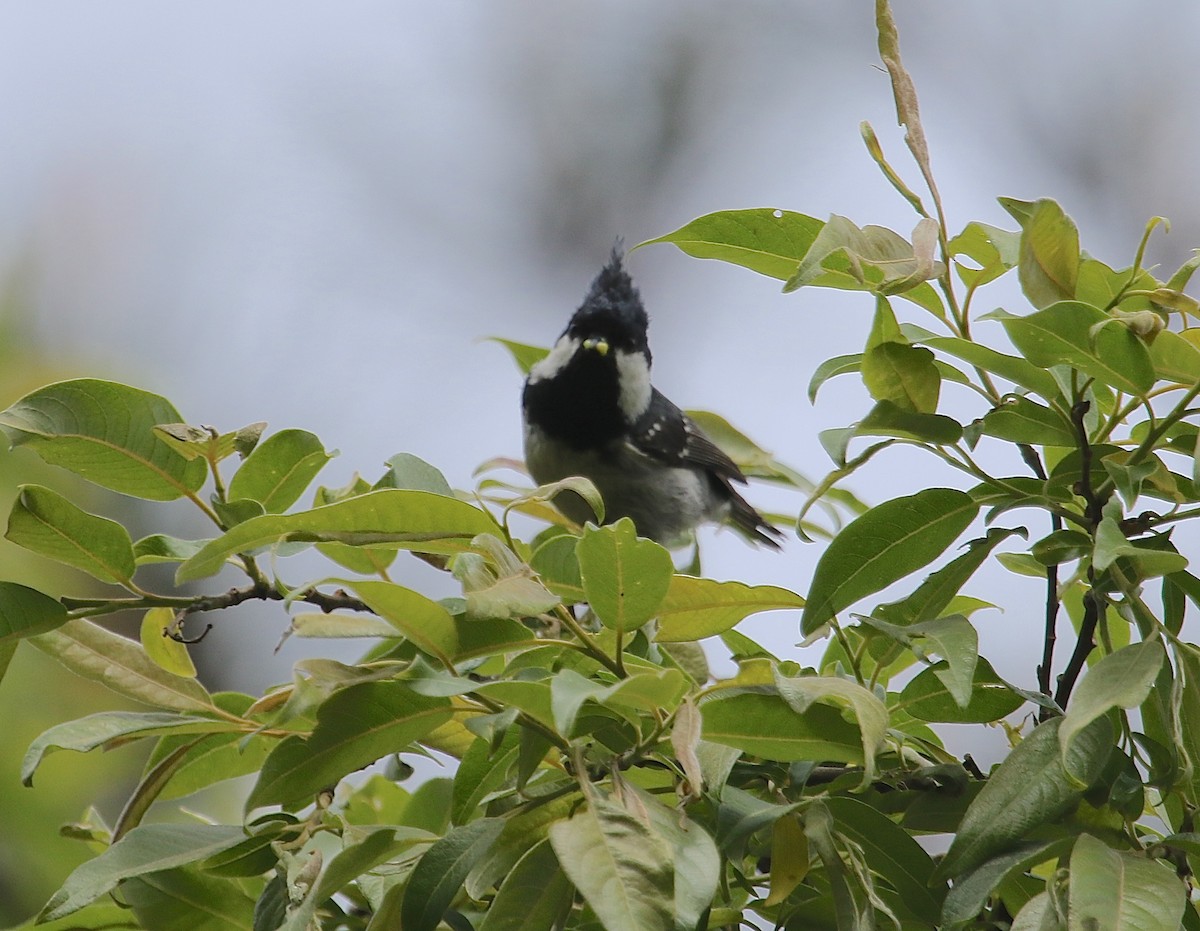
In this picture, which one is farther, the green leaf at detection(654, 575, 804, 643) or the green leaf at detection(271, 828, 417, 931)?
the green leaf at detection(654, 575, 804, 643)

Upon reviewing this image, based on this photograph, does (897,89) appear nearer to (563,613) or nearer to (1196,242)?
(563,613)

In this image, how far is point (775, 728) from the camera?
729mm

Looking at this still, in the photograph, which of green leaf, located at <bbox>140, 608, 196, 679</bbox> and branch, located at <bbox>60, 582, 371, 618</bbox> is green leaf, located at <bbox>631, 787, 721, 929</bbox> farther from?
green leaf, located at <bbox>140, 608, 196, 679</bbox>

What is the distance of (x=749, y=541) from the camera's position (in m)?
3.55

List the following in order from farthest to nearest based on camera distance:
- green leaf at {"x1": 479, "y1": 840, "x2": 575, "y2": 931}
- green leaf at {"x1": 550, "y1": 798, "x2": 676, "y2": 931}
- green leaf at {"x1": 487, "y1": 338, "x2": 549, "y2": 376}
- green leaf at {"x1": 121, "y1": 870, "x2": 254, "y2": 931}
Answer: green leaf at {"x1": 487, "y1": 338, "x2": 549, "y2": 376}
green leaf at {"x1": 121, "y1": 870, "x2": 254, "y2": 931}
green leaf at {"x1": 479, "y1": 840, "x2": 575, "y2": 931}
green leaf at {"x1": 550, "y1": 798, "x2": 676, "y2": 931}

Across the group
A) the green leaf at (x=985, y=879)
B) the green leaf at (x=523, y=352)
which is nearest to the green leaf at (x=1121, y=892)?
the green leaf at (x=985, y=879)

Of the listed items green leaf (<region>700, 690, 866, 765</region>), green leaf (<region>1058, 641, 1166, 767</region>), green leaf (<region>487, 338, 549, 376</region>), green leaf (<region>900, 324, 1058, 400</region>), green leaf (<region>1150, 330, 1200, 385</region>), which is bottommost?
green leaf (<region>700, 690, 866, 765</region>)

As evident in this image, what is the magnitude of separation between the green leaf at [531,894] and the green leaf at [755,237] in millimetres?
435

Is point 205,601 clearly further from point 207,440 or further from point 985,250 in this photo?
point 985,250

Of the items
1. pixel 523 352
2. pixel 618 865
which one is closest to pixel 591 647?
pixel 618 865

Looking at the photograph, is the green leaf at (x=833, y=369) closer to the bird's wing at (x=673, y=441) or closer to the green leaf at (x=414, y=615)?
the green leaf at (x=414, y=615)

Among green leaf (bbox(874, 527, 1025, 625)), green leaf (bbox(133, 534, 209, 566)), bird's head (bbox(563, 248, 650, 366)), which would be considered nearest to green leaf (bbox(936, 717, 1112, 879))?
green leaf (bbox(874, 527, 1025, 625))

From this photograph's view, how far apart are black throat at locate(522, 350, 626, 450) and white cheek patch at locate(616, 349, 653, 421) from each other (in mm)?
22

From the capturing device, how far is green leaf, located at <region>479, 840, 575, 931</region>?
69 centimetres
